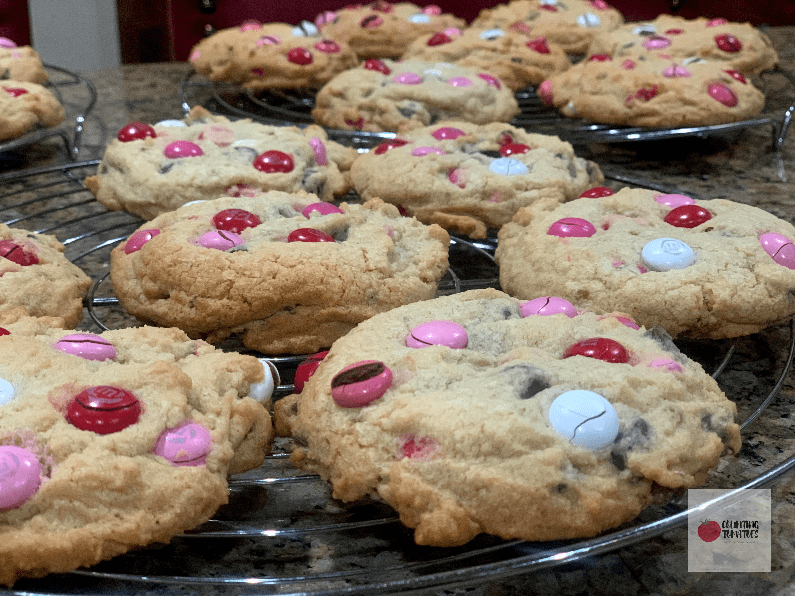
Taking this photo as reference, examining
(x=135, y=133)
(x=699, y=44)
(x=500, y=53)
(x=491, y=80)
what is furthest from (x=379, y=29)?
(x=135, y=133)

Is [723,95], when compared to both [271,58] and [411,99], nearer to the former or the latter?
[411,99]

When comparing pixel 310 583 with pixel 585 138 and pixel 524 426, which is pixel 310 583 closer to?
pixel 524 426

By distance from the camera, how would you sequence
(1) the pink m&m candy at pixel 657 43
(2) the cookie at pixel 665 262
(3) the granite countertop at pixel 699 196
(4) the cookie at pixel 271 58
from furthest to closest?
(1) the pink m&m candy at pixel 657 43
(4) the cookie at pixel 271 58
(2) the cookie at pixel 665 262
(3) the granite countertop at pixel 699 196

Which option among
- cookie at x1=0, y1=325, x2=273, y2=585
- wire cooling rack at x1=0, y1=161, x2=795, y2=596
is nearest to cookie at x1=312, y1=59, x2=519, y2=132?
wire cooling rack at x1=0, y1=161, x2=795, y2=596

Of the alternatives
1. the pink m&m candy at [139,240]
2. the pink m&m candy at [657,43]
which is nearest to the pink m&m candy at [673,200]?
the pink m&m candy at [139,240]

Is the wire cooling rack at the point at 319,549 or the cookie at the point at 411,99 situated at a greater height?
the cookie at the point at 411,99

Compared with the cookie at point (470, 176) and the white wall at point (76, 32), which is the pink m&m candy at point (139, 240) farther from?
the white wall at point (76, 32)
